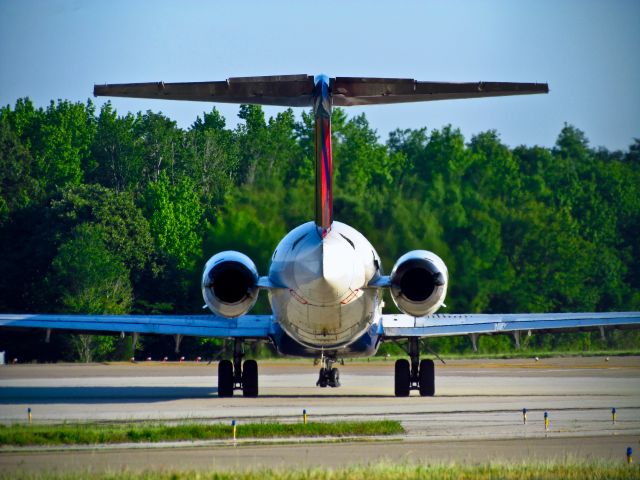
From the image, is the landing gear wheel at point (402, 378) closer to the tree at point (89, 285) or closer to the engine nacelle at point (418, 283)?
the engine nacelle at point (418, 283)

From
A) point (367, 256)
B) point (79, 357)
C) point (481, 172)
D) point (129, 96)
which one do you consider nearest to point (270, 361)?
point (79, 357)

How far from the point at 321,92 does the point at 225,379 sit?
10.6 m

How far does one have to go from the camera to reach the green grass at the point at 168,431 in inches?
832

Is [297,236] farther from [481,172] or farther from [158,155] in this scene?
[158,155]

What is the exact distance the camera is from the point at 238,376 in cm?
3228

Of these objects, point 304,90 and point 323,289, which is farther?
point 323,289

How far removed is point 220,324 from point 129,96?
10693mm

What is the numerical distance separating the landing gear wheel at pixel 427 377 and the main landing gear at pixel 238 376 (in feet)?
14.1

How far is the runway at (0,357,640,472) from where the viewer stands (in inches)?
749

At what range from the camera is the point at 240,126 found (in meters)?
62.4

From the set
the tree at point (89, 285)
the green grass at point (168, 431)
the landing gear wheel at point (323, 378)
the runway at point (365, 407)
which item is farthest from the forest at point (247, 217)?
the green grass at point (168, 431)

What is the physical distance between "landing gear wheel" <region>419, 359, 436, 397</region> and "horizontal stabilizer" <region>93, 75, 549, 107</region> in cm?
932

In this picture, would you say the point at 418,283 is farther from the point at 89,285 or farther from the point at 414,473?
the point at 89,285

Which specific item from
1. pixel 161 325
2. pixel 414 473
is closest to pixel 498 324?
pixel 161 325
